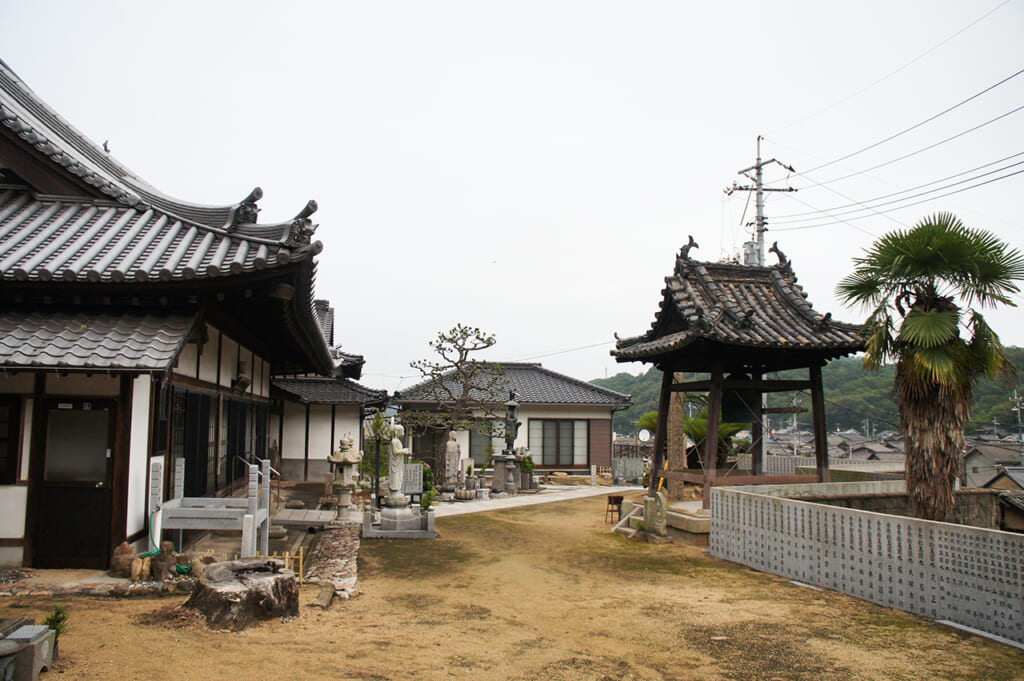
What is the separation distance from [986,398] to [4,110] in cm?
6250

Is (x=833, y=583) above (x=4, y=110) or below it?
below

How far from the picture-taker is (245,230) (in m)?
8.92

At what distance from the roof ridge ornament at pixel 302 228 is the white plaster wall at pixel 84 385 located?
2405 mm

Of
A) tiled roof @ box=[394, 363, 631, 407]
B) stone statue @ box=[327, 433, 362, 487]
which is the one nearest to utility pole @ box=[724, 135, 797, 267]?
tiled roof @ box=[394, 363, 631, 407]

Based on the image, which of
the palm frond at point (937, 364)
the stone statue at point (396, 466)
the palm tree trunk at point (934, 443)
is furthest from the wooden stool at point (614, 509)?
the palm frond at point (937, 364)

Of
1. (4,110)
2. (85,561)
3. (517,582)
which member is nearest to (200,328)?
(85,561)

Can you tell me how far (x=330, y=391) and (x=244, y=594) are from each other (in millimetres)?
18212

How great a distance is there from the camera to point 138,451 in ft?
24.9

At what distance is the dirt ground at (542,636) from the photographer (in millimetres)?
5238

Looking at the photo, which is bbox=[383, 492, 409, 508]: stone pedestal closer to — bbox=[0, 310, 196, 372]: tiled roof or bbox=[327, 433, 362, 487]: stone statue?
bbox=[327, 433, 362, 487]: stone statue

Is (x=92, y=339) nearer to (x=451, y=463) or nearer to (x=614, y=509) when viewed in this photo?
(x=614, y=509)

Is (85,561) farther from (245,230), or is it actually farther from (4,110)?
(4,110)

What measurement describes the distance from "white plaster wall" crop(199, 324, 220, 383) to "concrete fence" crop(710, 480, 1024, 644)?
782 cm

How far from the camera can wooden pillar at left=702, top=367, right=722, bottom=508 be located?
38.5 ft
